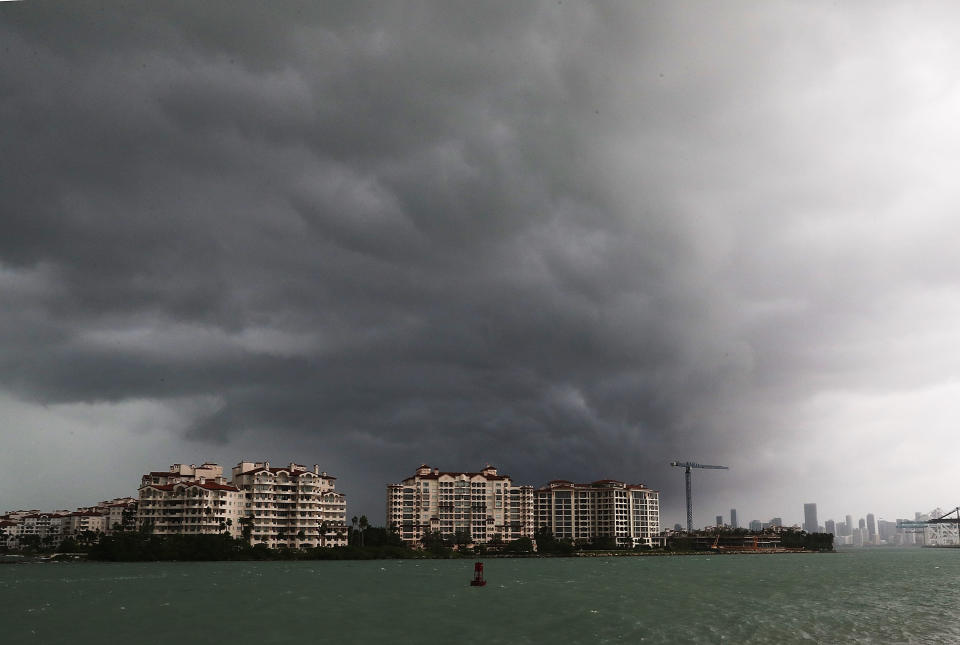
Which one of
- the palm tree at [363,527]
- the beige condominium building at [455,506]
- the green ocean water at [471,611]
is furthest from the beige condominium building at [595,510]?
the green ocean water at [471,611]

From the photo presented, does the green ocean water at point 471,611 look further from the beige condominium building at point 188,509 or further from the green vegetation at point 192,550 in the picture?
the beige condominium building at point 188,509

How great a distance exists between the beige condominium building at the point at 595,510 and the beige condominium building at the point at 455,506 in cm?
1312

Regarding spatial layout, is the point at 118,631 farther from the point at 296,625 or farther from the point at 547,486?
the point at 547,486

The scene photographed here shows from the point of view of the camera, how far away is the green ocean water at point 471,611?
112ft

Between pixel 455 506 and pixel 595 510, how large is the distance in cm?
3964

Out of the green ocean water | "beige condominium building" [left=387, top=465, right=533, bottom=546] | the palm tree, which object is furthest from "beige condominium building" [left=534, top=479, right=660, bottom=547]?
the green ocean water

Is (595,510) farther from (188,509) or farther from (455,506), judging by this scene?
(188,509)

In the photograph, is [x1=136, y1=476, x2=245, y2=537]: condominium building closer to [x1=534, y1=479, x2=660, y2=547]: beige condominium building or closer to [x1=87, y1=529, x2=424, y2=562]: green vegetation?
[x1=87, y1=529, x2=424, y2=562]: green vegetation

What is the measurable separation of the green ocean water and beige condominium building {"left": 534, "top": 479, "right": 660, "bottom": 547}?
11589 centimetres

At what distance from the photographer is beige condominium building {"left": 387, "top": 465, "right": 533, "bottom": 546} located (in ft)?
543

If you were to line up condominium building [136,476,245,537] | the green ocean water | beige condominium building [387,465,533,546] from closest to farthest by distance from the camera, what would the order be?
the green ocean water < condominium building [136,476,245,537] < beige condominium building [387,465,533,546]

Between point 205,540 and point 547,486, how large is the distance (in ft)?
314

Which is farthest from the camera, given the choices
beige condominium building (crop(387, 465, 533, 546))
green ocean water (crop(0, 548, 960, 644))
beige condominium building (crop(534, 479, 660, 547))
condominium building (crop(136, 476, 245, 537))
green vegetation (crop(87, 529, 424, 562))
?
beige condominium building (crop(534, 479, 660, 547))

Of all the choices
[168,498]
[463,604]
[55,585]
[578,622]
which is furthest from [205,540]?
[578,622]
